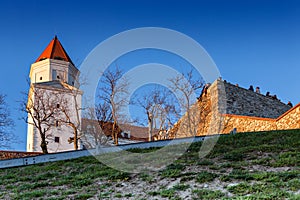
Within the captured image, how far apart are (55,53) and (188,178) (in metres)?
46.2

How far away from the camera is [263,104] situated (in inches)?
1217

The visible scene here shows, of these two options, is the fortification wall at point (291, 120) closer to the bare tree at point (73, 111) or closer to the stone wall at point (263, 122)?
the stone wall at point (263, 122)

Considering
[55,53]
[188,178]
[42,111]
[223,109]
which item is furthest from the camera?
[55,53]

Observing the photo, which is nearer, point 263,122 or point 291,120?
point 291,120

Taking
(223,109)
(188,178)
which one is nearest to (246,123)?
(223,109)

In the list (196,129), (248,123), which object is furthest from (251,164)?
(196,129)

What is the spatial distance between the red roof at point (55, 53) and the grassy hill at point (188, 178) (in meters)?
39.1

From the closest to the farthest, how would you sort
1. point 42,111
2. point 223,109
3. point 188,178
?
point 188,178
point 223,109
point 42,111

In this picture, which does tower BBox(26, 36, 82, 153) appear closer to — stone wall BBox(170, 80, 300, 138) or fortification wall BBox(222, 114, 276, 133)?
stone wall BBox(170, 80, 300, 138)

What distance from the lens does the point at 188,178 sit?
36.7ft

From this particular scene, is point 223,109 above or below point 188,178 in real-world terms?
above

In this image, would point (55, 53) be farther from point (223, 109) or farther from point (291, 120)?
point (291, 120)

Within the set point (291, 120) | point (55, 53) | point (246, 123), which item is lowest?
point (291, 120)

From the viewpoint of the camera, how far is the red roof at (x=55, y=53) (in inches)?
2133
